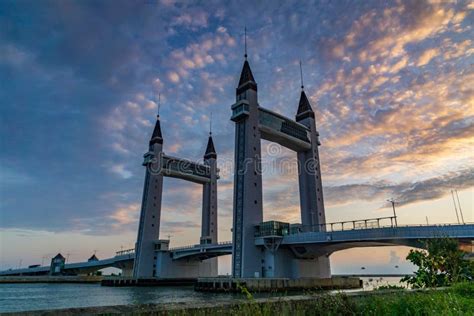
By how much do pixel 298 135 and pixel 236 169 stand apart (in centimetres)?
1724

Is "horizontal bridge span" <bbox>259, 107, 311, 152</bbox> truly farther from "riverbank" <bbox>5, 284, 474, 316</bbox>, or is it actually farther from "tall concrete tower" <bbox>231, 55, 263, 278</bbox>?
"riverbank" <bbox>5, 284, 474, 316</bbox>

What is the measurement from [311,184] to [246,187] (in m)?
16.3

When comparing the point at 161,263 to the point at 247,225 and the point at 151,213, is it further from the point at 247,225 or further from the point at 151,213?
the point at 247,225

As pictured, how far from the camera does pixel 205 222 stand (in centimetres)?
9300

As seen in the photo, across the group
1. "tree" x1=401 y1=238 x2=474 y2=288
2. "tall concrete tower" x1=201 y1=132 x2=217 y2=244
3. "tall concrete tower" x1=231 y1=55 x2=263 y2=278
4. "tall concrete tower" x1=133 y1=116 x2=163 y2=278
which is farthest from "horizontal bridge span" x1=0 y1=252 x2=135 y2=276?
"tree" x1=401 y1=238 x2=474 y2=288

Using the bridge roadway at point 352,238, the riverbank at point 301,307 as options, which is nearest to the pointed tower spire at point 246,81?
the bridge roadway at point 352,238

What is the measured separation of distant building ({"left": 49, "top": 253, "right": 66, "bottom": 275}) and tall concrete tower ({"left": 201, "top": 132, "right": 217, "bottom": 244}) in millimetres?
78190

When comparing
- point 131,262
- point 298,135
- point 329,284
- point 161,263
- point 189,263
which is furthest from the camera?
point 131,262

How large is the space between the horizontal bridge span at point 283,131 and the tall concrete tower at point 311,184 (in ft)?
6.20

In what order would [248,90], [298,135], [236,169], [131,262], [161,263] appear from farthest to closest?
[131,262]
[161,263]
[298,135]
[248,90]
[236,169]

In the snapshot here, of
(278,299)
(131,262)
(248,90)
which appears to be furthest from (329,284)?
(131,262)

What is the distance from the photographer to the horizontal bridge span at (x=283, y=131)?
64.2 metres

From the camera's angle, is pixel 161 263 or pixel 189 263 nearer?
pixel 161 263

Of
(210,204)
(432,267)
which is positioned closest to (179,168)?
(210,204)
